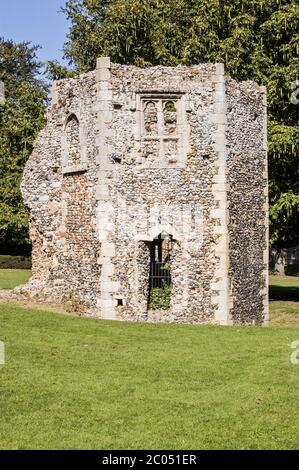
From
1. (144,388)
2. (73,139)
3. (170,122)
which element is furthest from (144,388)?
(73,139)

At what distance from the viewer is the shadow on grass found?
3077 cm

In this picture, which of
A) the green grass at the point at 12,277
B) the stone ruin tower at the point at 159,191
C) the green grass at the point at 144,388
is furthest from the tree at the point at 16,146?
the green grass at the point at 144,388

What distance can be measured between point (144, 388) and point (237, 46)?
18.8 metres

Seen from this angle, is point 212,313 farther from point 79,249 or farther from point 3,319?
point 3,319

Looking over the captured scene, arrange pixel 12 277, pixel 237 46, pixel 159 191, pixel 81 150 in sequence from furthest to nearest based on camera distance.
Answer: pixel 12 277, pixel 237 46, pixel 81 150, pixel 159 191

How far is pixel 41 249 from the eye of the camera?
2269 centimetres

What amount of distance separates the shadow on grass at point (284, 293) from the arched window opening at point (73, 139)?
12.0 meters

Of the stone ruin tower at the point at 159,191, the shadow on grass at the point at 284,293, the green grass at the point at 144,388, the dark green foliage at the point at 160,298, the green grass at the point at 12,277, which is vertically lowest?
the shadow on grass at the point at 284,293

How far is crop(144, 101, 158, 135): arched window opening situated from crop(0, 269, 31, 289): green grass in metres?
11.8

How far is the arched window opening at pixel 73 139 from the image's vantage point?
2128 cm

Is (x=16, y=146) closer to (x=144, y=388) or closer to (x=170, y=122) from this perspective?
(x=170, y=122)

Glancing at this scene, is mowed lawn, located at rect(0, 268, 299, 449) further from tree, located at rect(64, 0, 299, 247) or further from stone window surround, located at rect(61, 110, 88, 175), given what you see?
tree, located at rect(64, 0, 299, 247)

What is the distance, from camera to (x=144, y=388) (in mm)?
11773

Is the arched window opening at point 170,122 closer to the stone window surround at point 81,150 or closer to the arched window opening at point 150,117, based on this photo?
the arched window opening at point 150,117
